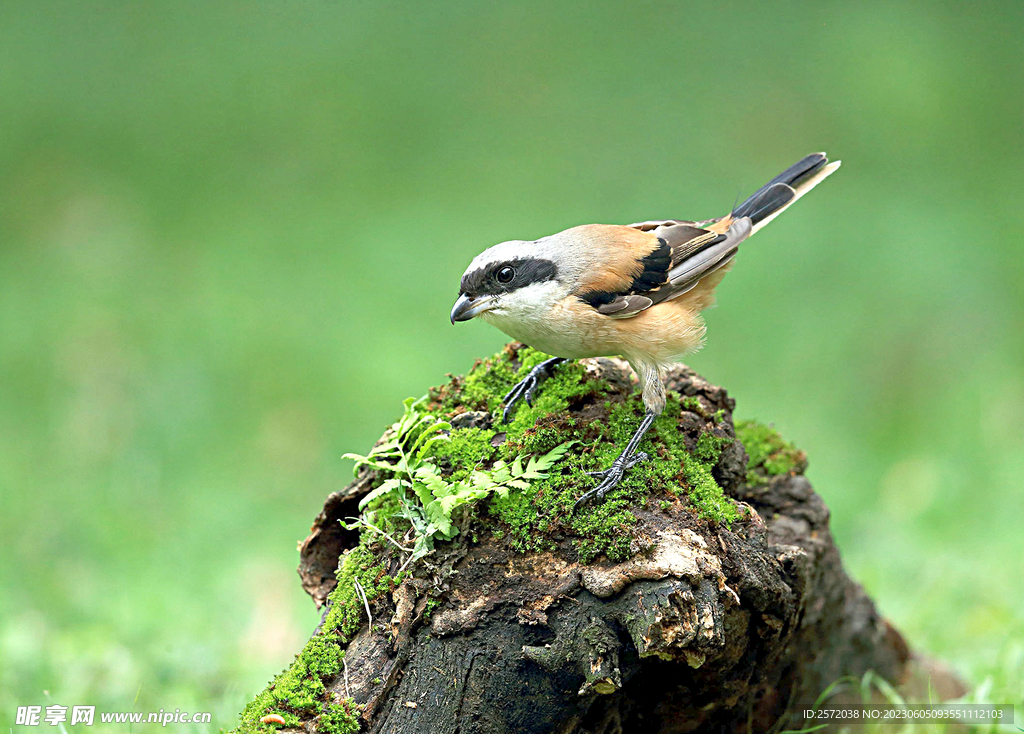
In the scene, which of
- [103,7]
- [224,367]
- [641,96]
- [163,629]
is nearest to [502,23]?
[641,96]

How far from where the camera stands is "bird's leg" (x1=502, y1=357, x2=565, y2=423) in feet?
13.1

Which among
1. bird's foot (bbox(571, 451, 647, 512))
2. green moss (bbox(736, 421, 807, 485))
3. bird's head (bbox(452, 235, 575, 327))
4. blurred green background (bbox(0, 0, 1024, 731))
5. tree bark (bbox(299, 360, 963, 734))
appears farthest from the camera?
blurred green background (bbox(0, 0, 1024, 731))

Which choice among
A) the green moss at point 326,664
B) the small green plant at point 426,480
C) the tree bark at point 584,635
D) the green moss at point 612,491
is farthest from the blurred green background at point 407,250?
the green moss at point 612,491

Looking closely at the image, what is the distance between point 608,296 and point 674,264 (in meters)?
0.46

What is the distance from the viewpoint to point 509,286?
3805mm

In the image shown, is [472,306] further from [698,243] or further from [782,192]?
[782,192]

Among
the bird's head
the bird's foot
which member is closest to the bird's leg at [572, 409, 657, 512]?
the bird's foot

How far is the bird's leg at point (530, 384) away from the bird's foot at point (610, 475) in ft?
2.13

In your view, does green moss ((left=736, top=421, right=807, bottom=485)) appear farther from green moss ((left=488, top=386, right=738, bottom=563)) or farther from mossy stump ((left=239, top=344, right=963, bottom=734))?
green moss ((left=488, top=386, right=738, bottom=563))

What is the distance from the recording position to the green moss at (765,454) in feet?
14.4

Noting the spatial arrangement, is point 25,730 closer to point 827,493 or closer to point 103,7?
point 827,493

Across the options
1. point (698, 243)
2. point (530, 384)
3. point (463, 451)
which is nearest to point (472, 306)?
point (530, 384)

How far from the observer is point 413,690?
319cm

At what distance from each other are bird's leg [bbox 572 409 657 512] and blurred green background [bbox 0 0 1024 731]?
10.8ft
